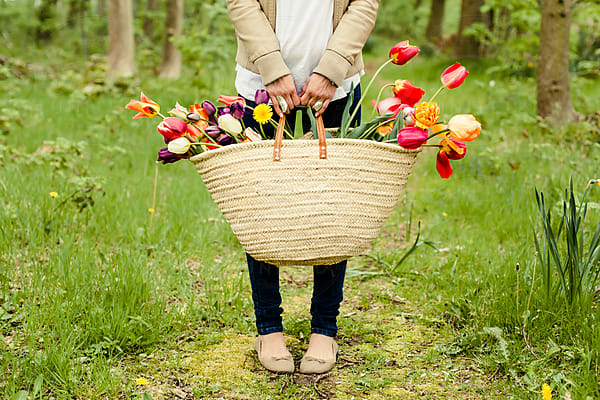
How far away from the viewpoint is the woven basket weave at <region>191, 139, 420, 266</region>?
1.52 m

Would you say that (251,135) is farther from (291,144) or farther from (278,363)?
(278,363)

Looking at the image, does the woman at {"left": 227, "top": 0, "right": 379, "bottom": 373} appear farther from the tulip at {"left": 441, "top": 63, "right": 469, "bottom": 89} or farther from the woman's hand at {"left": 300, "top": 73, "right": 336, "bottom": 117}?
the tulip at {"left": 441, "top": 63, "right": 469, "bottom": 89}

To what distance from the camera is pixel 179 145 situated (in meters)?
1.60

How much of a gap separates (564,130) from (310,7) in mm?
3790

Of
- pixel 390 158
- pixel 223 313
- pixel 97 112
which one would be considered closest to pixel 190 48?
pixel 97 112

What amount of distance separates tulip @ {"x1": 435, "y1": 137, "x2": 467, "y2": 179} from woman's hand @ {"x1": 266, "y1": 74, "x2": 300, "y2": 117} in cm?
47

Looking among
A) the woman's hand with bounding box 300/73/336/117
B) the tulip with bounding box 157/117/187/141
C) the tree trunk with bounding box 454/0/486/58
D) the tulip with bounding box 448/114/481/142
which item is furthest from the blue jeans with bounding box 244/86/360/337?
the tree trunk with bounding box 454/0/486/58

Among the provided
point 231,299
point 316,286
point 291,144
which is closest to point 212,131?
point 291,144

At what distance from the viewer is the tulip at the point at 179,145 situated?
1.60 metres

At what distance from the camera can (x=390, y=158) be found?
1.58m

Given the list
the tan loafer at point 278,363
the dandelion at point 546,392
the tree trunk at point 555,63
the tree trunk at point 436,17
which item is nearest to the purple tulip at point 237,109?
the tan loafer at point 278,363

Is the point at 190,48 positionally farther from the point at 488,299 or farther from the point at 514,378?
the point at 514,378

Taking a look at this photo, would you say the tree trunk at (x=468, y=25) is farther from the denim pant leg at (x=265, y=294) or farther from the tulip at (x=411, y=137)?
the tulip at (x=411, y=137)

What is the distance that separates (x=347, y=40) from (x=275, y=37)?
227 mm
